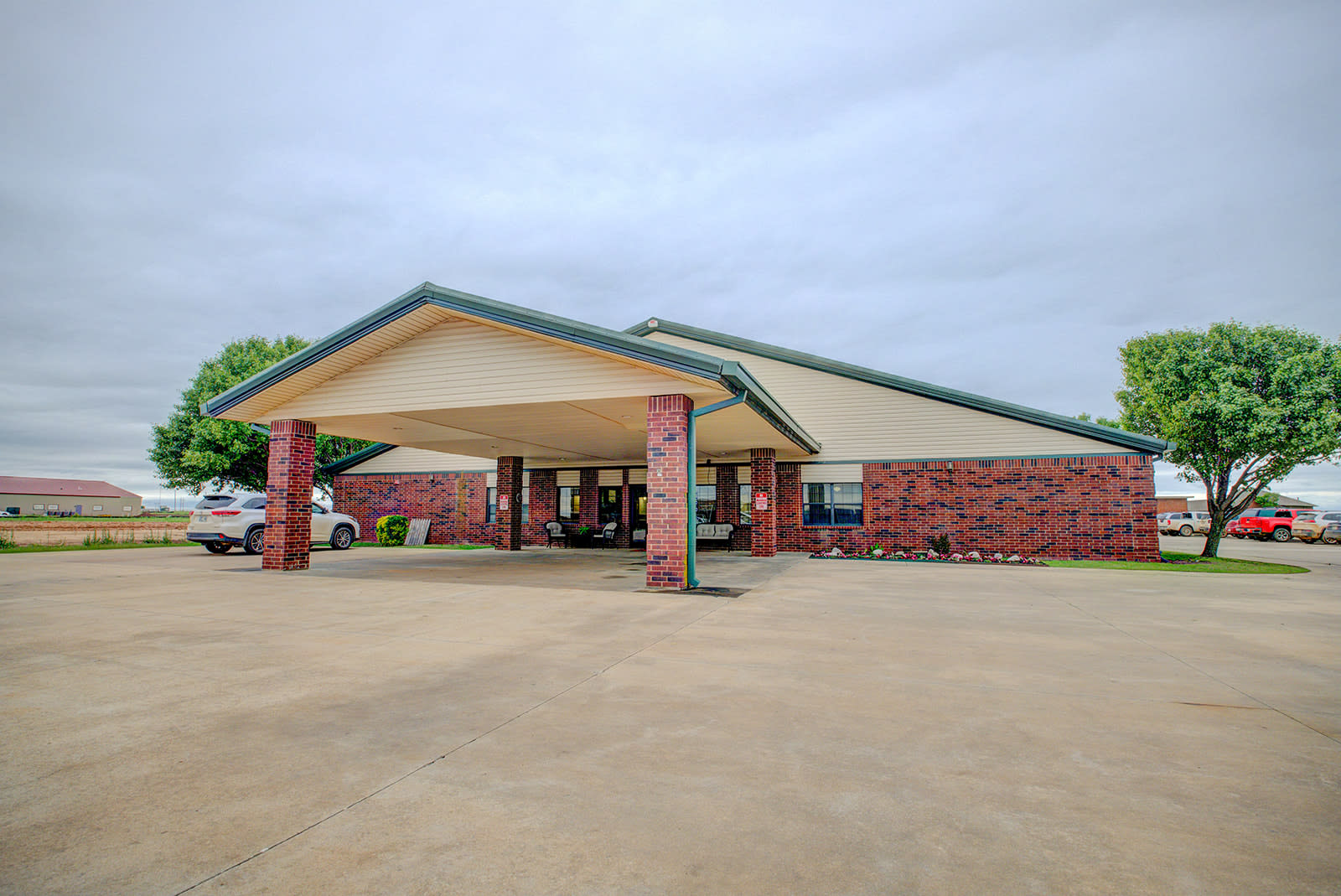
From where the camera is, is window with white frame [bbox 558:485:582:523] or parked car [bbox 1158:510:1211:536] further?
parked car [bbox 1158:510:1211:536]

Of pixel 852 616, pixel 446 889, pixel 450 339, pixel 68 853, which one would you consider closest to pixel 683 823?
pixel 446 889

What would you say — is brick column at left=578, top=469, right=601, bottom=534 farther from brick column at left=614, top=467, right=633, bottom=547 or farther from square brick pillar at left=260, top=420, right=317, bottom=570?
square brick pillar at left=260, top=420, right=317, bottom=570

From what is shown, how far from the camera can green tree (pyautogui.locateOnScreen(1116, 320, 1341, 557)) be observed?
17.9 m

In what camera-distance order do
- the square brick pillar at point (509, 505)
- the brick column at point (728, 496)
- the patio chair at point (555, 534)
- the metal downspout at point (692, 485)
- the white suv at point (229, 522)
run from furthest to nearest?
the patio chair at point (555, 534) < the brick column at point (728, 496) < the square brick pillar at point (509, 505) < the white suv at point (229, 522) < the metal downspout at point (692, 485)

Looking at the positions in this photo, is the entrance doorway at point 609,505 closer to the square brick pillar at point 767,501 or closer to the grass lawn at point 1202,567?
the square brick pillar at point 767,501

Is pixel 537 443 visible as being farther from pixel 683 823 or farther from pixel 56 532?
pixel 56 532

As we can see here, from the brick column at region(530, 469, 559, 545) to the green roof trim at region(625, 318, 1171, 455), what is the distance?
6.42 metres

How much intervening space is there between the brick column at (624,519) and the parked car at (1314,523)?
3215 centimetres

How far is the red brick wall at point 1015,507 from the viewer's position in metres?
17.5

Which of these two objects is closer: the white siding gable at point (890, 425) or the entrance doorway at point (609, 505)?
the white siding gable at point (890, 425)

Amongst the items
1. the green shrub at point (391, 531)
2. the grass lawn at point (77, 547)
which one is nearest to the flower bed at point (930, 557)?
the green shrub at point (391, 531)

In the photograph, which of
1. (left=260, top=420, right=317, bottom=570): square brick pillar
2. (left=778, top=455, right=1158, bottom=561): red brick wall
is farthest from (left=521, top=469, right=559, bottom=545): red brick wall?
(left=260, top=420, right=317, bottom=570): square brick pillar

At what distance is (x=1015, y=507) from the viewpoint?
18359 millimetres

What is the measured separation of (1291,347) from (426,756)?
80.7 ft
